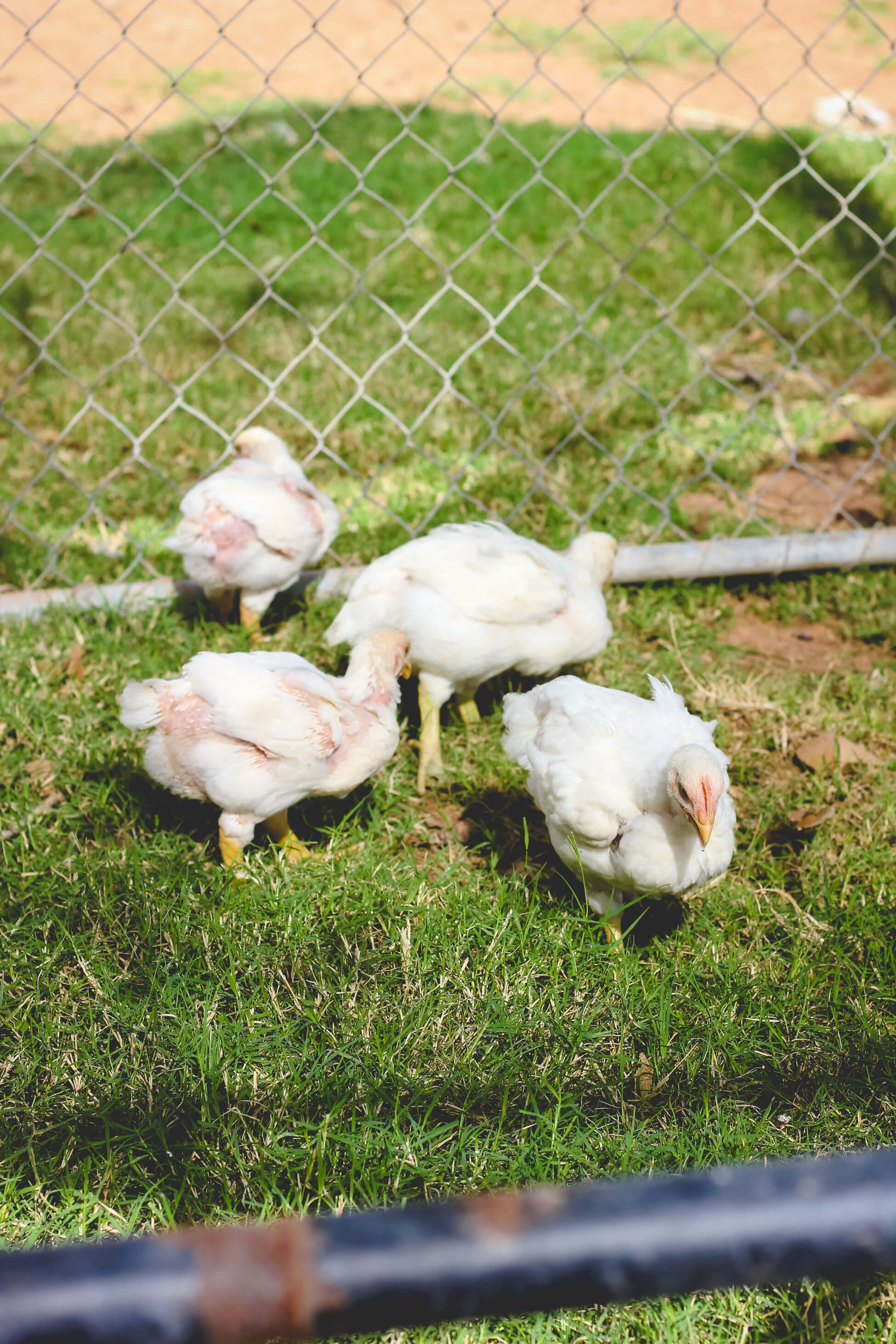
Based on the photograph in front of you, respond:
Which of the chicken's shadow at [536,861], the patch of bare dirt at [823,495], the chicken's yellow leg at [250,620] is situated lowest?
the chicken's yellow leg at [250,620]

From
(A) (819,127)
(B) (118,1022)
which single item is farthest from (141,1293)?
(A) (819,127)

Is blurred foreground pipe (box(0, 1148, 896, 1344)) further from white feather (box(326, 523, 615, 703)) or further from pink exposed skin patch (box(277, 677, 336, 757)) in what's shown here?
white feather (box(326, 523, 615, 703))

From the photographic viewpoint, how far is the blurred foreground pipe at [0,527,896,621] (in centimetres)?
349

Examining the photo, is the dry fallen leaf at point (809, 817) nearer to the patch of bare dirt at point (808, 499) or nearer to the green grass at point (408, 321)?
the green grass at point (408, 321)

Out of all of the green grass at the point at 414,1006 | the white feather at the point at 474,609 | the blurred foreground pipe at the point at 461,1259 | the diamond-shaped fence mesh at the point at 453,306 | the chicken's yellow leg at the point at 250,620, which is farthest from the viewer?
the diamond-shaped fence mesh at the point at 453,306

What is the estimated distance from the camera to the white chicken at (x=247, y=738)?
2.45 m

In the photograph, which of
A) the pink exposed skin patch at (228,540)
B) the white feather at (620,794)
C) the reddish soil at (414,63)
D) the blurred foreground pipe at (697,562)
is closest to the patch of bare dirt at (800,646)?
the blurred foreground pipe at (697,562)

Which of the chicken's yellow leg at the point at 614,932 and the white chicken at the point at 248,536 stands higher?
the chicken's yellow leg at the point at 614,932

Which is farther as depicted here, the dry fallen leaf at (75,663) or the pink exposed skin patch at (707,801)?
the dry fallen leaf at (75,663)

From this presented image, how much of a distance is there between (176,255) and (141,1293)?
6.19 m

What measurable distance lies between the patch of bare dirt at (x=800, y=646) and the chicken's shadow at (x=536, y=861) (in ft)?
3.48

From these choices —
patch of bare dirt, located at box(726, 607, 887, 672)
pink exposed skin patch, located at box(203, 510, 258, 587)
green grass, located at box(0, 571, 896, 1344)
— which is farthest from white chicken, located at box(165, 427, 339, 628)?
patch of bare dirt, located at box(726, 607, 887, 672)

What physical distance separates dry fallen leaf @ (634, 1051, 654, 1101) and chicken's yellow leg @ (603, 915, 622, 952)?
27cm

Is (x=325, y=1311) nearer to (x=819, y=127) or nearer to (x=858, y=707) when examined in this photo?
(x=858, y=707)
